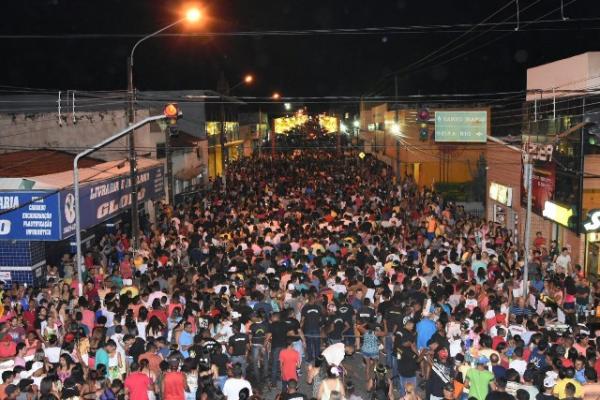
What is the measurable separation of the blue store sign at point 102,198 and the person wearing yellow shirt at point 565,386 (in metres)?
11.2

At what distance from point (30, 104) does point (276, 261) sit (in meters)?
25.5

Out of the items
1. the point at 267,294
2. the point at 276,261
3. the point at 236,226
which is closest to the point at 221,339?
the point at 267,294

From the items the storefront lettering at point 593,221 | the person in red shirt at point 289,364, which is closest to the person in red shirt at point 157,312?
the person in red shirt at point 289,364

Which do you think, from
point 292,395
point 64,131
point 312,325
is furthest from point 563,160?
point 64,131

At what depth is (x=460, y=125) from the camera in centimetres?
2205

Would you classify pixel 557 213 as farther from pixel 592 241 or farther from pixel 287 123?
pixel 287 123

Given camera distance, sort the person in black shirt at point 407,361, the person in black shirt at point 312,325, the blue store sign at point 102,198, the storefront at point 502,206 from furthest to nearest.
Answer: the storefront at point 502,206
the blue store sign at point 102,198
the person in black shirt at point 312,325
the person in black shirt at point 407,361

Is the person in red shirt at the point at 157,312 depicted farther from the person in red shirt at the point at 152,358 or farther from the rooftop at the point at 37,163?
the rooftop at the point at 37,163

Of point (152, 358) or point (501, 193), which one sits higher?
point (501, 193)

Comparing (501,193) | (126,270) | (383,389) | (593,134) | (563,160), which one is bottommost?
(383,389)

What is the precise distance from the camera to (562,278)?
14.5 meters

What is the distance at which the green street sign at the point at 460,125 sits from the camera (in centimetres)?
2189

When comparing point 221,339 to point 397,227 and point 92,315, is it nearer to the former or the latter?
point 92,315

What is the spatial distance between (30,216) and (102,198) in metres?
3.04
